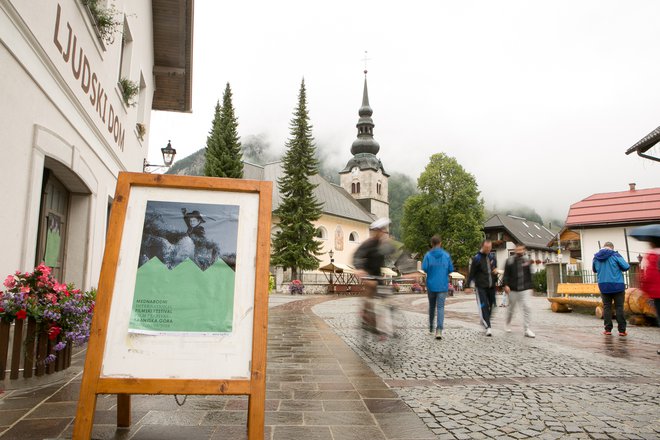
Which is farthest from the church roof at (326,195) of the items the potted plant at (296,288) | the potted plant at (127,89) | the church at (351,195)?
the potted plant at (127,89)

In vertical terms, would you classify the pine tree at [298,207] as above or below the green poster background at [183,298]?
above

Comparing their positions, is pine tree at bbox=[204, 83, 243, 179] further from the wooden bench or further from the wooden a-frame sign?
the wooden a-frame sign

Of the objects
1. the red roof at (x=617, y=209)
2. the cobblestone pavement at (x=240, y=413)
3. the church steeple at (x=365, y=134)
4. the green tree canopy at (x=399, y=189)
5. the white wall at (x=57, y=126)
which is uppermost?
the green tree canopy at (x=399, y=189)

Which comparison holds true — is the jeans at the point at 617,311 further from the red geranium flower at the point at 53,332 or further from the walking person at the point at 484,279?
the red geranium flower at the point at 53,332

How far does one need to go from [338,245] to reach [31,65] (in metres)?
51.2

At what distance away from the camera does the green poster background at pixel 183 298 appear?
8.27ft

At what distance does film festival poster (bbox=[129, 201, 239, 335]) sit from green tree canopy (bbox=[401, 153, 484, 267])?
150 ft

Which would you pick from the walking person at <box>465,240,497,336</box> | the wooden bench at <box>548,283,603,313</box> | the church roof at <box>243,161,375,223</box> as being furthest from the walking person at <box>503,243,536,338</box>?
the church roof at <box>243,161,375,223</box>

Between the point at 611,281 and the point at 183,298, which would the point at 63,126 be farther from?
the point at 611,281

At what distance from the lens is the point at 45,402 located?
11.6ft

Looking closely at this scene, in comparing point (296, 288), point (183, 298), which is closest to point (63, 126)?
point (183, 298)

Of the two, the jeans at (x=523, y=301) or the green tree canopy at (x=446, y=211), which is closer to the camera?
the jeans at (x=523, y=301)

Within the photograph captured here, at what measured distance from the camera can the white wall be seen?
4379mm

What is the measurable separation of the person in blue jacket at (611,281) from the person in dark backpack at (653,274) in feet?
11.2
